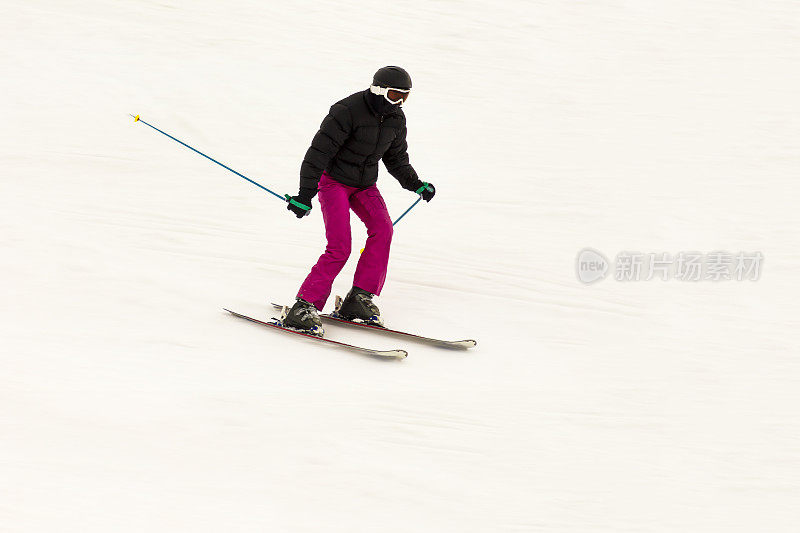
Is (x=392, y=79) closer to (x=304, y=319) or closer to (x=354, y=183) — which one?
(x=354, y=183)

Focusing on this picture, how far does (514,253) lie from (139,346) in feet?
11.1

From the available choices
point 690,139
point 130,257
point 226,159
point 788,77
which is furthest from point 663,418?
point 788,77

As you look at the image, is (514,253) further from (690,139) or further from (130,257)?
(690,139)

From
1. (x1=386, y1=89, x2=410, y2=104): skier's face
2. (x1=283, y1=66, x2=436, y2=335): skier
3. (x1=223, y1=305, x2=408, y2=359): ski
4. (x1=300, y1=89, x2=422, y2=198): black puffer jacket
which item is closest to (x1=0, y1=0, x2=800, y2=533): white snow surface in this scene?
(x1=223, y1=305, x2=408, y2=359): ski

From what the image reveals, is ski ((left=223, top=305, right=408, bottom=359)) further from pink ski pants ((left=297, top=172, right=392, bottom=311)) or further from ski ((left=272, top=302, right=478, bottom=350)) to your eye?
ski ((left=272, top=302, right=478, bottom=350))

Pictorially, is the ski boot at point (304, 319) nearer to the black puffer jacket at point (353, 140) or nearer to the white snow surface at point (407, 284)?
the white snow surface at point (407, 284)

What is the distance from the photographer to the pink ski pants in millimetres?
5242

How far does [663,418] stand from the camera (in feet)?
15.7

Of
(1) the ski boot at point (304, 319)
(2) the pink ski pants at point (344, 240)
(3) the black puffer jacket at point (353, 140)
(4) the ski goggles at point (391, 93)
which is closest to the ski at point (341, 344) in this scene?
(1) the ski boot at point (304, 319)

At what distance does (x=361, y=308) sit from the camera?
5516 millimetres

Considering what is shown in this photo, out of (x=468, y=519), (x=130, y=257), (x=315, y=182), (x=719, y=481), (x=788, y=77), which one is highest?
(x=788, y=77)

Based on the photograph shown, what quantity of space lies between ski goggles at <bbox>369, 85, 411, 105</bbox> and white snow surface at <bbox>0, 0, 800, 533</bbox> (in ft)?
4.82

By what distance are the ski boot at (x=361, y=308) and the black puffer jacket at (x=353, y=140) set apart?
0.70 meters

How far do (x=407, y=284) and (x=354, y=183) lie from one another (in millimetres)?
1356
